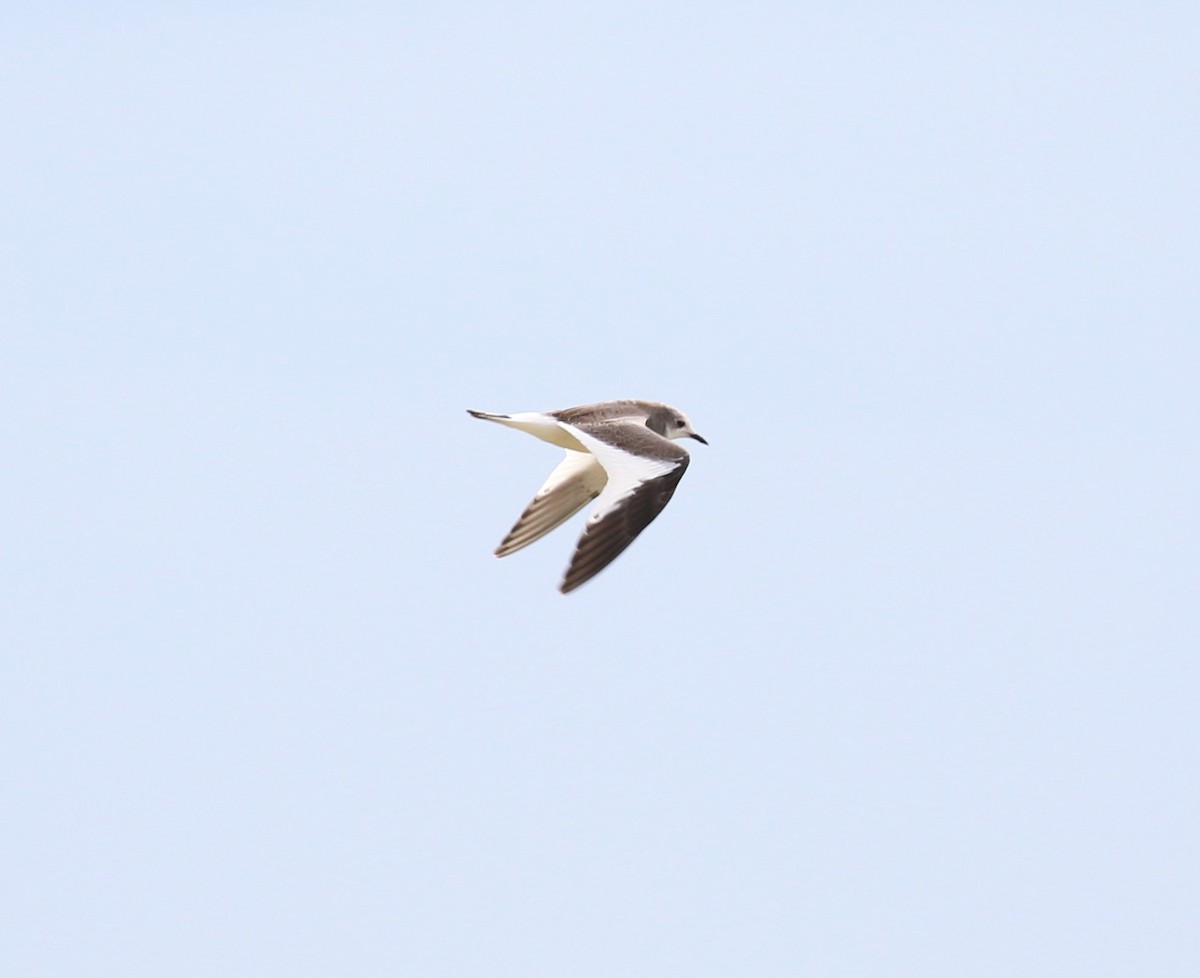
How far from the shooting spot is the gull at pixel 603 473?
16.7m

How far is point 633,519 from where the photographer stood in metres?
17.1

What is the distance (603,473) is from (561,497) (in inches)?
19.5

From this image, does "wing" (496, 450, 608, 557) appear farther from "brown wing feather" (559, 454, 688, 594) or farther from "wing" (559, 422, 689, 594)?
"brown wing feather" (559, 454, 688, 594)

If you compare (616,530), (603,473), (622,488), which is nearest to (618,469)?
(622,488)

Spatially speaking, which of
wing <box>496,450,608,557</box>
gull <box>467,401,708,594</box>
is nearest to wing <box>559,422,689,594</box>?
gull <box>467,401,708,594</box>

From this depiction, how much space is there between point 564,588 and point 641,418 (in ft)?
16.4

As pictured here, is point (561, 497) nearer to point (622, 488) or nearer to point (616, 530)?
point (622, 488)

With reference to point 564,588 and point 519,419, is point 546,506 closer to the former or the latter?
point 519,419

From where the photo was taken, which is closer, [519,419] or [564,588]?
[564,588]

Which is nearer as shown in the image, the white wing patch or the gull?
the gull

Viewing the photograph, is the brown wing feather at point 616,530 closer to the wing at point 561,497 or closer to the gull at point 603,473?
the gull at point 603,473

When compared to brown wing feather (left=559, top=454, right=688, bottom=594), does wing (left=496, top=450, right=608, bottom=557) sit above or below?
above

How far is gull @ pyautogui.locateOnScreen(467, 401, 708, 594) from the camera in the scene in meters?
16.7

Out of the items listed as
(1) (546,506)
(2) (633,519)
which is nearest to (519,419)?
(1) (546,506)
